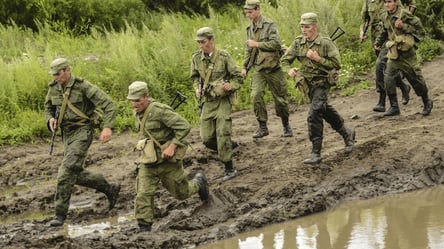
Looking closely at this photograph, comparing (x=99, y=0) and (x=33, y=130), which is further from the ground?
(x=99, y=0)

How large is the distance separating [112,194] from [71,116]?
3.83ft

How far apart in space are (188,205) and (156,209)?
1.22 ft

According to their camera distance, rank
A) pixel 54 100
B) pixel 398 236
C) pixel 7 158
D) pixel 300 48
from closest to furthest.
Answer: pixel 398 236 → pixel 54 100 → pixel 300 48 → pixel 7 158

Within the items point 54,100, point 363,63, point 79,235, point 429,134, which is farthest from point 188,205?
point 363,63

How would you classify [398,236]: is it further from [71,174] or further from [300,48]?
[71,174]

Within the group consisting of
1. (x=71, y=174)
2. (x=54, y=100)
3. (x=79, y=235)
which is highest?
(x=54, y=100)

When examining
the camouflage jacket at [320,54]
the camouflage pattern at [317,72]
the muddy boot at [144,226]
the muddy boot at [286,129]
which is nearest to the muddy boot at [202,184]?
the muddy boot at [144,226]

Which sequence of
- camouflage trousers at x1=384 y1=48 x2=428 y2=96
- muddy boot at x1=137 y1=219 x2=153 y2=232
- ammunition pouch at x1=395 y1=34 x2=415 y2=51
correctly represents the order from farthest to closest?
camouflage trousers at x1=384 y1=48 x2=428 y2=96 → ammunition pouch at x1=395 y1=34 x2=415 y2=51 → muddy boot at x1=137 y1=219 x2=153 y2=232

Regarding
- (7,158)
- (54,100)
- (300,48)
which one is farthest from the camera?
(7,158)

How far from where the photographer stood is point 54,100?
31.3 ft

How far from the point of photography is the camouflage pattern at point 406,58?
11.4 metres

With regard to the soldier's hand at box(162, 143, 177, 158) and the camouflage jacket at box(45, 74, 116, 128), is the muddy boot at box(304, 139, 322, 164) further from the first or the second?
the camouflage jacket at box(45, 74, 116, 128)

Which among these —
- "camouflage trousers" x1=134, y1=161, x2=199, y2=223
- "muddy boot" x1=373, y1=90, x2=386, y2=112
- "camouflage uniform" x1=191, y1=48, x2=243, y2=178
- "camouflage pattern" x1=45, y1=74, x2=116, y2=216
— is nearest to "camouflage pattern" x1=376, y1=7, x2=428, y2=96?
"muddy boot" x1=373, y1=90, x2=386, y2=112

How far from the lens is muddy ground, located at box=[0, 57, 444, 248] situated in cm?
909
